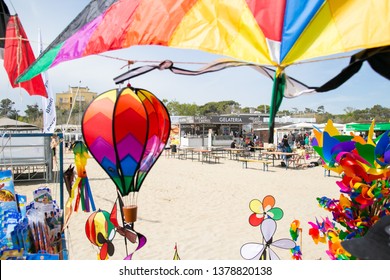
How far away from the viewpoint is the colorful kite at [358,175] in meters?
1.64

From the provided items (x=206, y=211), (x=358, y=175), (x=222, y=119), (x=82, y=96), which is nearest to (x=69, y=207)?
(x=358, y=175)

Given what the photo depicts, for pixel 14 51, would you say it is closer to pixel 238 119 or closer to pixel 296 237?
pixel 296 237

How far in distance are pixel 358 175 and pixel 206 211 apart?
198 inches

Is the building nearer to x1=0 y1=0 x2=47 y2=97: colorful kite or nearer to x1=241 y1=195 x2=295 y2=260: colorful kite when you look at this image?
x1=0 y1=0 x2=47 y2=97: colorful kite

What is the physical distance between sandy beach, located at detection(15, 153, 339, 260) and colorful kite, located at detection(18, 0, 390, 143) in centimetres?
244

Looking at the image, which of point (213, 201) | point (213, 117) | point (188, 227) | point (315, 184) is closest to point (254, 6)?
point (188, 227)

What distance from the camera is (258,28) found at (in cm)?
126

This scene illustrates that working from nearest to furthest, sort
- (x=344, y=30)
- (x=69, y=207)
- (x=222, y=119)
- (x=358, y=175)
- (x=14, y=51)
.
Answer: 1. (x=344, y=30)
2. (x=358, y=175)
3. (x=69, y=207)
4. (x=14, y=51)
5. (x=222, y=119)

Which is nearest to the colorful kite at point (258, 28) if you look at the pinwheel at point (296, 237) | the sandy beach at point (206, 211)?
the pinwheel at point (296, 237)

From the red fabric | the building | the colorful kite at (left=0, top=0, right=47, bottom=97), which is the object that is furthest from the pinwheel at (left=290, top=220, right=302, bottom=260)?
the red fabric

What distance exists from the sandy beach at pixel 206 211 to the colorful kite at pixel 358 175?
2.46m

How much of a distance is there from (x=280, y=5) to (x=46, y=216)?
229 cm

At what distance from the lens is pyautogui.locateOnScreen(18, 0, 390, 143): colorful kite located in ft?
3.70
